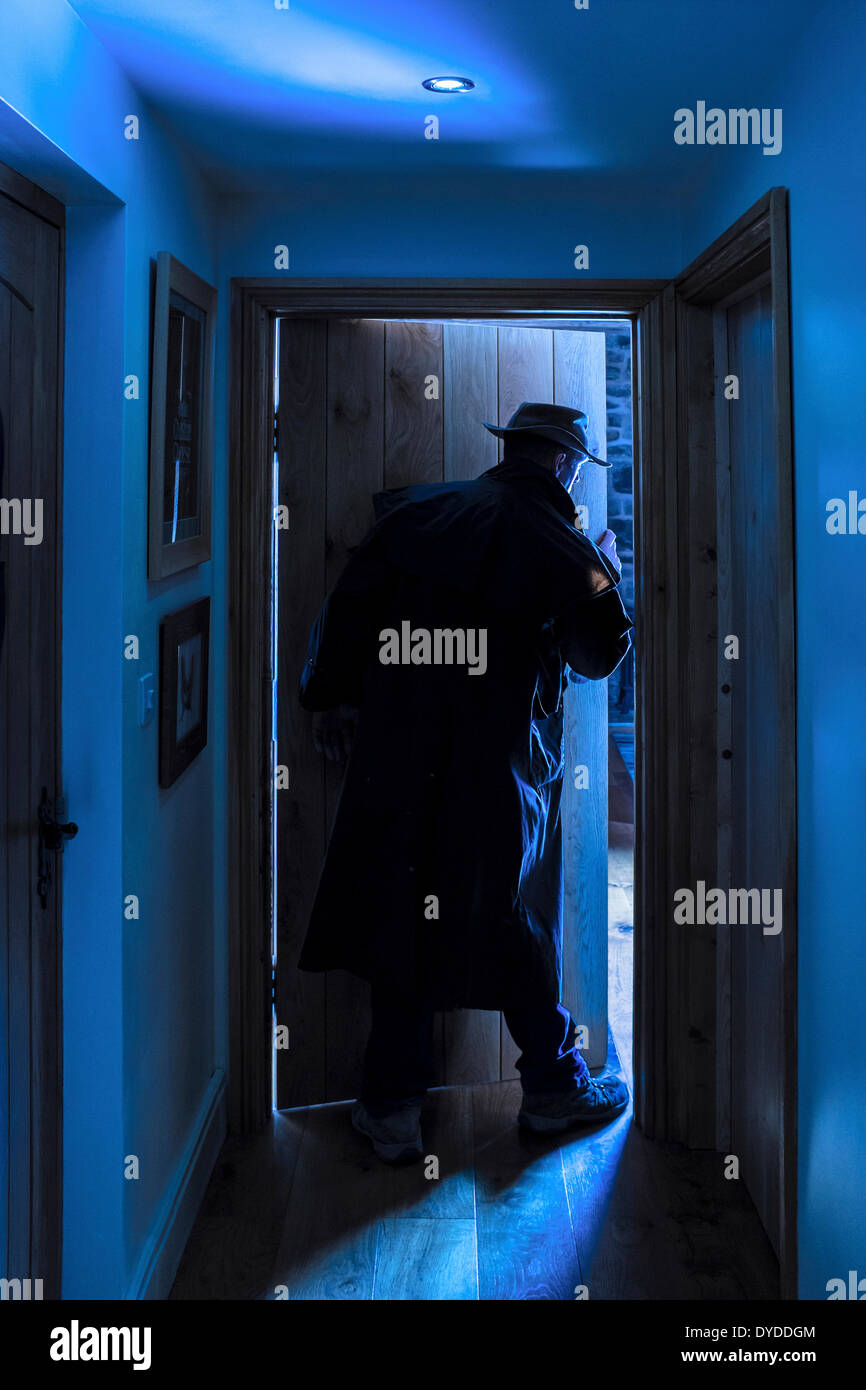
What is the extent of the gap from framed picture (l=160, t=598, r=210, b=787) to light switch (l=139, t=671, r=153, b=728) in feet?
0.26

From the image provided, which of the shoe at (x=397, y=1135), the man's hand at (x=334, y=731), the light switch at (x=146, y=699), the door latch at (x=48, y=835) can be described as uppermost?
the light switch at (x=146, y=699)

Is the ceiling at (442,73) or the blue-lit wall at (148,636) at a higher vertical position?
the ceiling at (442,73)

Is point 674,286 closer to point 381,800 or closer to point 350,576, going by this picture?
point 350,576

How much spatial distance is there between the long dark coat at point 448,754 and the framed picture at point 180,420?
0.40 meters

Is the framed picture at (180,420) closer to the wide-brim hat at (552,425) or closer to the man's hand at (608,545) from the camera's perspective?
the wide-brim hat at (552,425)

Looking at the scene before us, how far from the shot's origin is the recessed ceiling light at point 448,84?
2363mm

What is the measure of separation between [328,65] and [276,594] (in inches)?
52.7

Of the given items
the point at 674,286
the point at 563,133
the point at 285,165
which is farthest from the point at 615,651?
the point at 285,165

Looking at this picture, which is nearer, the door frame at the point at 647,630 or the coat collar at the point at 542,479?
the coat collar at the point at 542,479

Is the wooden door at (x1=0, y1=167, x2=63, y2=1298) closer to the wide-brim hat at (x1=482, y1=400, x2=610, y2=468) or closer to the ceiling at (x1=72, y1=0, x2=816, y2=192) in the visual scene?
Result: the ceiling at (x1=72, y1=0, x2=816, y2=192)

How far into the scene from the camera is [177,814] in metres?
2.72

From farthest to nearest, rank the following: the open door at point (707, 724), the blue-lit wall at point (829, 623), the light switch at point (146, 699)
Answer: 1. the open door at point (707, 724)
2. the light switch at point (146, 699)
3. the blue-lit wall at point (829, 623)

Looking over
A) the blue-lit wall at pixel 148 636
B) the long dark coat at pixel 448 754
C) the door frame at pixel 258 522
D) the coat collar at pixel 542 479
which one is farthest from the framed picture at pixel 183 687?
the coat collar at pixel 542 479

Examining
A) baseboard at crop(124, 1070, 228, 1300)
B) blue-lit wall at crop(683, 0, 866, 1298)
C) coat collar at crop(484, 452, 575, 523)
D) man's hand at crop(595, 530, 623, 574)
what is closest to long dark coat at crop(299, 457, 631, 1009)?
coat collar at crop(484, 452, 575, 523)
